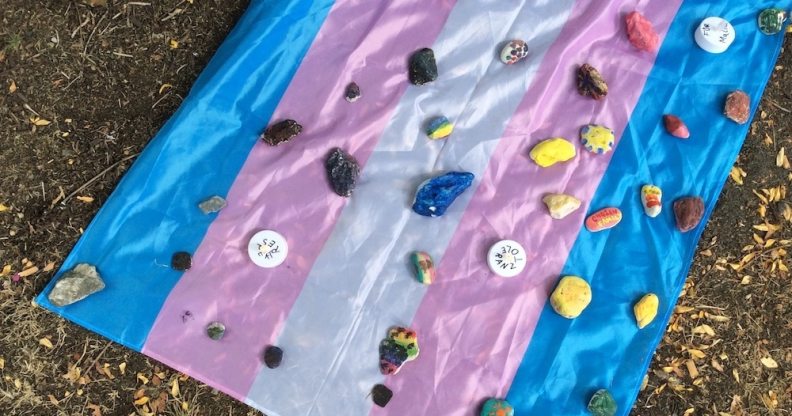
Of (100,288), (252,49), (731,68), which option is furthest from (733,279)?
(100,288)

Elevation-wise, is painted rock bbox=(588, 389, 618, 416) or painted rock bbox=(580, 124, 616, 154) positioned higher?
painted rock bbox=(580, 124, 616, 154)

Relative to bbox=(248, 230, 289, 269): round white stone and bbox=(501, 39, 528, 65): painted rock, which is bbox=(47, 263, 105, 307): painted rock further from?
bbox=(501, 39, 528, 65): painted rock

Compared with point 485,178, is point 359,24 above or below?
above

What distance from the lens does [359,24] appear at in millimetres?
1630

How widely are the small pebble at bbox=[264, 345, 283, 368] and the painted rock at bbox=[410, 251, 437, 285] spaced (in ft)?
1.23

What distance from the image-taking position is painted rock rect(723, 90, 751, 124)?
1634mm

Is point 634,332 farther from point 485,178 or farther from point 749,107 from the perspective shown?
point 749,107

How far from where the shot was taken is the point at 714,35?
64.5 inches

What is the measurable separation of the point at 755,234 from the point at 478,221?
78cm

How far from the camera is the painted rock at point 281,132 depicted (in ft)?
5.14

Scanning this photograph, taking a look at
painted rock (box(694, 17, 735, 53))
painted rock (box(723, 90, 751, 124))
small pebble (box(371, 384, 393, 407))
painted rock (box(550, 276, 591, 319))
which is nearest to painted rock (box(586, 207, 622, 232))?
painted rock (box(550, 276, 591, 319))

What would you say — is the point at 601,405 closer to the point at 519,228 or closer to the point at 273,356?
the point at 519,228

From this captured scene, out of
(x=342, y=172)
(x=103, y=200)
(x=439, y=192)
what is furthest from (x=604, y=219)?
(x=103, y=200)

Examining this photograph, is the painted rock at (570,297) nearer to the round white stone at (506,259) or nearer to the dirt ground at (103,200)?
the round white stone at (506,259)
